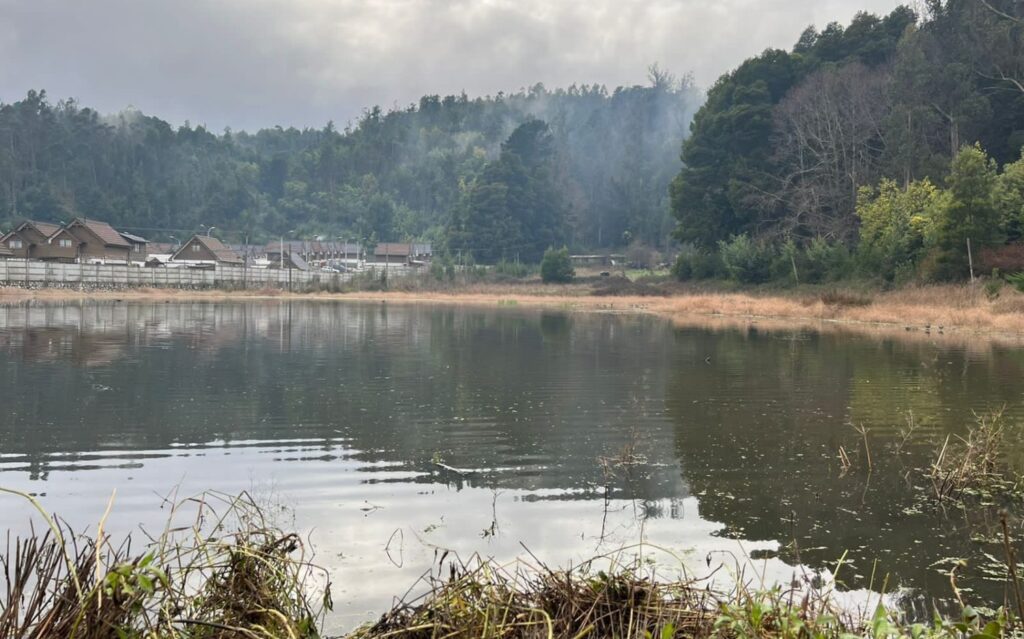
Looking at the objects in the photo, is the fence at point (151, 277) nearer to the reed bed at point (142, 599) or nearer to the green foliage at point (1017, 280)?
the green foliage at point (1017, 280)

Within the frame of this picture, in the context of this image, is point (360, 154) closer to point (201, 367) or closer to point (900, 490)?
point (201, 367)

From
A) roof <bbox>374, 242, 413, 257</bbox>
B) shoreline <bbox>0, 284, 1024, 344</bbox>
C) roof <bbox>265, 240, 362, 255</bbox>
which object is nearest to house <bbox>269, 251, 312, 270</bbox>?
roof <bbox>265, 240, 362, 255</bbox>

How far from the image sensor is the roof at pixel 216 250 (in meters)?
95.0

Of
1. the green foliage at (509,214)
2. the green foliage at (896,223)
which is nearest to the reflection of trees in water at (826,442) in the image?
the green foliage at (896,223)

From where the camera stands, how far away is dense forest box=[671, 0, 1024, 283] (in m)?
45.3

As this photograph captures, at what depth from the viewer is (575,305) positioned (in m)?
63.6

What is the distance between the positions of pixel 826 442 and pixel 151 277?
65.2 metres

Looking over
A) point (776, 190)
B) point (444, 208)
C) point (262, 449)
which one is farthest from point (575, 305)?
point (444, 208)

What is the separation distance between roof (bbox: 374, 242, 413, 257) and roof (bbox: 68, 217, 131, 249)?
40.5 m

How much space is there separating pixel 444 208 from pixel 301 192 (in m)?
26.4

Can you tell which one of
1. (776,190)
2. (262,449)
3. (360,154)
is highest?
(360,154)

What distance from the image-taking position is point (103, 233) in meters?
84.6

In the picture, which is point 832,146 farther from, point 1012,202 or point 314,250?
point 314,250

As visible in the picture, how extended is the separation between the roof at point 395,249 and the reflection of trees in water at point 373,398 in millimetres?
91617
